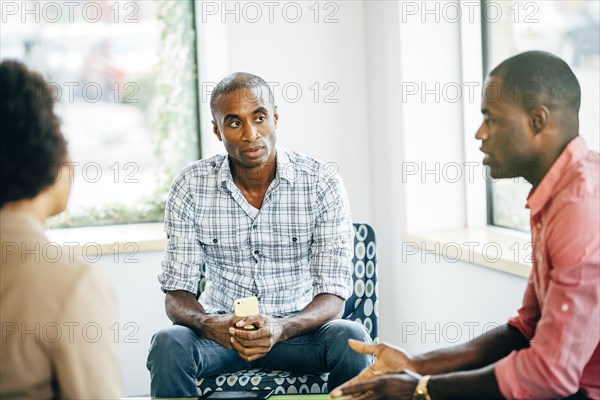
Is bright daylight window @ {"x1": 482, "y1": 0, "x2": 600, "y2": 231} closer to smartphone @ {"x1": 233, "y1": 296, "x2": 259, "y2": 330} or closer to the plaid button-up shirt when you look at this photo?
the plaid button-up shirt

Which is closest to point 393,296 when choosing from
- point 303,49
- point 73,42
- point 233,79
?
point 303,49

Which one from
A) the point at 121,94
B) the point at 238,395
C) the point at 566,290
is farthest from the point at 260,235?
the point at 121,94

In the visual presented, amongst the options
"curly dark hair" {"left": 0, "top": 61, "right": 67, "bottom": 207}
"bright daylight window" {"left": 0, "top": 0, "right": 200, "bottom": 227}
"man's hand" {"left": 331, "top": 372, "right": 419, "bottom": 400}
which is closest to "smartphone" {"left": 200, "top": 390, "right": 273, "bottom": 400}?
"man's hand" {"left": 331, "top": 372, "right": 419, "bottom": 400}

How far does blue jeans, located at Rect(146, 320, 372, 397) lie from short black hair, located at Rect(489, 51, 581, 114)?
0.95m

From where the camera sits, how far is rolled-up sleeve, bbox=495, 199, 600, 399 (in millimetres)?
1581

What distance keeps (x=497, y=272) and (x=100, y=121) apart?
2.01m

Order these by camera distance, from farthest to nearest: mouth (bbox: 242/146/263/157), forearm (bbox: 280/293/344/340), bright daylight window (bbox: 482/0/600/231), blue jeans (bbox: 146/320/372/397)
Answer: bright daylight window (bbox: 482/0/600/231)
mouth (bbox: 242/146/263/157)
forearm (bbox: 280/293/344/340)
blue jeans (bbox: 146/320/372/397)

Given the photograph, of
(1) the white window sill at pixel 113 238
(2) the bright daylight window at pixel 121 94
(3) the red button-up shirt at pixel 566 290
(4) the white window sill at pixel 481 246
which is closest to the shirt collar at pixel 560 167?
(3) the red button-up shirt at pixel 566 290

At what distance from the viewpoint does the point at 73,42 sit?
380cm

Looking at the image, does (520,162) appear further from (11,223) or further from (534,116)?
(11,223)

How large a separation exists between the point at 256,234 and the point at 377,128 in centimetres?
114

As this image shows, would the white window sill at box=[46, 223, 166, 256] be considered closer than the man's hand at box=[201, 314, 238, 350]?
No

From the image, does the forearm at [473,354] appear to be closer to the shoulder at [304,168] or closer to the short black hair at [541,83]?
the short black hair at [541,83]

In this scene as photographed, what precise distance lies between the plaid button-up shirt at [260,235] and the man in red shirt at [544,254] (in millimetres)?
747
